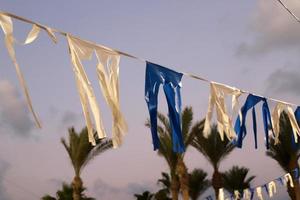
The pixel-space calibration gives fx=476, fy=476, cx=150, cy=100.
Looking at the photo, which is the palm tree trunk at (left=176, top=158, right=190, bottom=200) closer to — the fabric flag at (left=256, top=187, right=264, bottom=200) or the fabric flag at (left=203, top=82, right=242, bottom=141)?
the fabric flag at (left=256, top=187, right=264, bottom=200)

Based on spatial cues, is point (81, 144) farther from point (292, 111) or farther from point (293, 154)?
point (292, 111)

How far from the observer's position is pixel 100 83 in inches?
223

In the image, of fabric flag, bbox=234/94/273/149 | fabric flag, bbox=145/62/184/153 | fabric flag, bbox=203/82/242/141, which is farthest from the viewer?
fabric flag, bbox=234/94/273/149

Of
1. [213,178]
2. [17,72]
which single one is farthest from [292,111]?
[213,178]

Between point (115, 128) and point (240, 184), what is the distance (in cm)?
2821

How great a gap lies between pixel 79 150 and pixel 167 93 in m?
15.7

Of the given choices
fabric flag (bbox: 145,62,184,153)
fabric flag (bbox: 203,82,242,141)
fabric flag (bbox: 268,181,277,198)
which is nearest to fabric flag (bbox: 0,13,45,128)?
fabric flag (bbox: 145,62,184,153)

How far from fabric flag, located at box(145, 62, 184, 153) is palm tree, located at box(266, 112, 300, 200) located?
17.3 meters

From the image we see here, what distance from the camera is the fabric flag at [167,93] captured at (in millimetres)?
6523

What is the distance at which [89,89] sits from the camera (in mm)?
5355

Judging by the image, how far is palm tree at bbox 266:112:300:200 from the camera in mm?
23406

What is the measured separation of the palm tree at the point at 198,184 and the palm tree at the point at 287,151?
28.3ft

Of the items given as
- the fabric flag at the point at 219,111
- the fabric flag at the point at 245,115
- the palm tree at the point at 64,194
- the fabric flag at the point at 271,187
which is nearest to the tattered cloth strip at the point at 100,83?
the fabric flag at the point at 219,111

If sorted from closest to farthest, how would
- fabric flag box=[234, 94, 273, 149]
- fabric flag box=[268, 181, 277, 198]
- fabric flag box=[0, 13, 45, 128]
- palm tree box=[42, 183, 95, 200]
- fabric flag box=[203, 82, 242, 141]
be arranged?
fabric flag box=[0, 13, 45, 128] → fabric flag box=[203, 82, 242, 141] → fabric flag box=[234, 94, 273, 149] → fabric flag box=[268, 181, 277, 198] → palm tree box=[42, 183, 95, 200]
